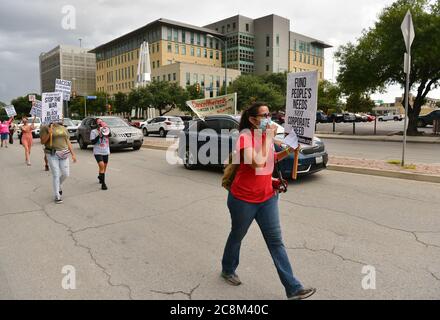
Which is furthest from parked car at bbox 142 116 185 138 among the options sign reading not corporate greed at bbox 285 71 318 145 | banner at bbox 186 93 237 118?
sign reading not corporate greed at bbox 285 71 318 145

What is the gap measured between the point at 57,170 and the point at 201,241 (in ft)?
12.8

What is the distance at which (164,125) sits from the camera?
28078 millimetres

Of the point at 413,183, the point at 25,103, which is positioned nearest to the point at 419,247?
the point at 413,183

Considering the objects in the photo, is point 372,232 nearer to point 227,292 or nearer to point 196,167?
point 227,292

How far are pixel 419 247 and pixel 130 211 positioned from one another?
4.39m

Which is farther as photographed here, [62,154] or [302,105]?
[62,154]

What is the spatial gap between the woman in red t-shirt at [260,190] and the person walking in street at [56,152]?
5.01m

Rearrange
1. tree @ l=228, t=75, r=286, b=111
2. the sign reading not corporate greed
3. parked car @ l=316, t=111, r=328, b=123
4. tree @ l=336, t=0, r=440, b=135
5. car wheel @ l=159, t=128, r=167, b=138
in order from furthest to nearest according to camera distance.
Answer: tree @ l=228, t=75, r=286, b=111 < parked car @ l=316, t=111, r=328, b=123 < car wheel @ l=159, t=128, r=167, b=138 < tree @ l=336, t=0, r=440, b=135 < the sign reading not corporate greed

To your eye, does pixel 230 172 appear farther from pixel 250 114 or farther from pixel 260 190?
pixel 250 114

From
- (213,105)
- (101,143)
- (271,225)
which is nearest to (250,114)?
(271,225)

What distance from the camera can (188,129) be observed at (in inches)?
449

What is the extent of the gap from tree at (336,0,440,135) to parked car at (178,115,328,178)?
14.0 metres

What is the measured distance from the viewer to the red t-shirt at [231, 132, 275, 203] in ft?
10.8

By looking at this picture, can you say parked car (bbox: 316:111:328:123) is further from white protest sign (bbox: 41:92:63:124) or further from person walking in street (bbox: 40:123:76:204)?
person walking in street (bbox: 40:123:76:204)
